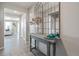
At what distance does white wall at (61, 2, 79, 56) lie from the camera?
2.30 meters

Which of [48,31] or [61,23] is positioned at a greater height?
[61,23]

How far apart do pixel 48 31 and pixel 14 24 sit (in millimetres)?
13477

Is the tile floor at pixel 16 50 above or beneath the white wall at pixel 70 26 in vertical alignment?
beneath

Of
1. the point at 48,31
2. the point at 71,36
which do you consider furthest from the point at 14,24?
the point at 71,36

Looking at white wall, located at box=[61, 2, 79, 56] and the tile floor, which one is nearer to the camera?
white wall, located at box=[61, 2, 79, 56]

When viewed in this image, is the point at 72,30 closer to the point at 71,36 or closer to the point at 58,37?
the point at 71,36

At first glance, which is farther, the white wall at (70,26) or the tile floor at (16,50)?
the tile floor at (16,50)

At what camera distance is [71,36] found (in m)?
2.50

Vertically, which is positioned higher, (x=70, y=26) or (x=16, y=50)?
(x=70, y=26)

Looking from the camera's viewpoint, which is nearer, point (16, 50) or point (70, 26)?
point (70, 26)

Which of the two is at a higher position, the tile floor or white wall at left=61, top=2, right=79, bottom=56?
white wall at left=61, top=2, right=79, bottom=56

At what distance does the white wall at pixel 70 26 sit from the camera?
7.54ft

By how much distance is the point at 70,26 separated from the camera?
2512 millimetres

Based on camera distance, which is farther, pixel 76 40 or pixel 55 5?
pixel 55 5
